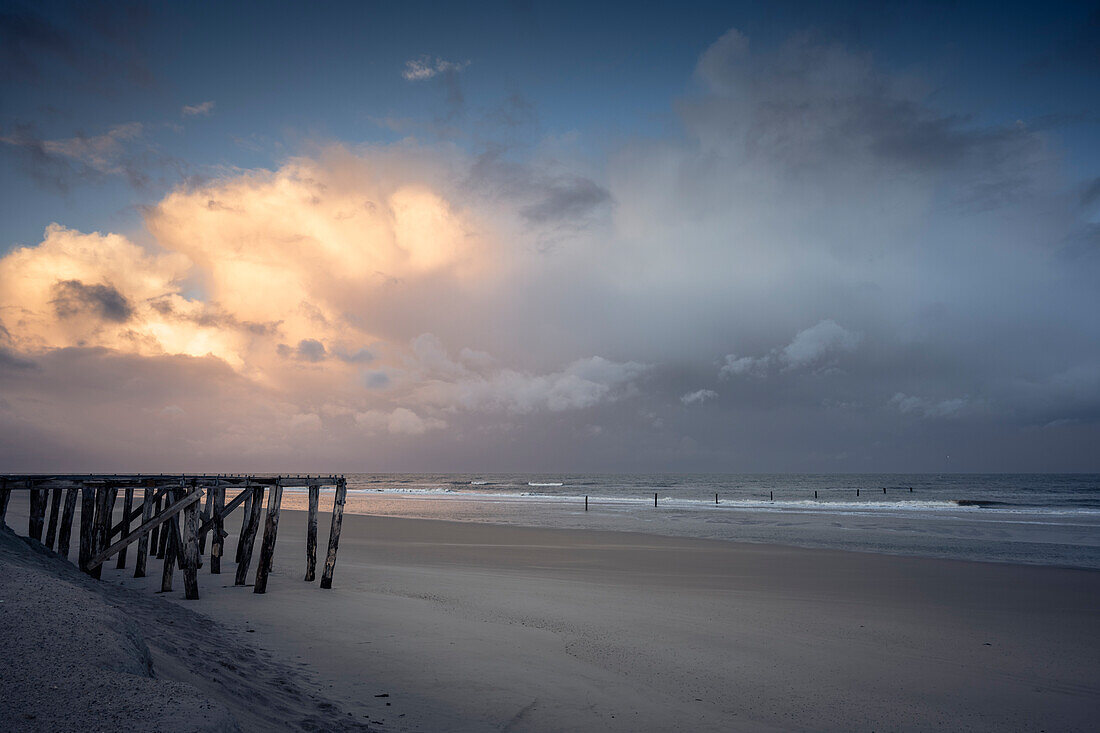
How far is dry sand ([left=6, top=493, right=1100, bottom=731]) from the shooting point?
6.71 metres

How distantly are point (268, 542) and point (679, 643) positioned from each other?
841 centimetres

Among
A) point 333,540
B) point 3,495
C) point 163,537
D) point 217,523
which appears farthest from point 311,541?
point 3,495

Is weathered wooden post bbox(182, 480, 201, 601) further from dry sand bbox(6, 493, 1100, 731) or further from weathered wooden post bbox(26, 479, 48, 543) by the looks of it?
weathered wooden post bbox(26, 479, 48, 543)

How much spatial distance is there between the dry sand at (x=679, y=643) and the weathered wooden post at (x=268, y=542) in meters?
0.60

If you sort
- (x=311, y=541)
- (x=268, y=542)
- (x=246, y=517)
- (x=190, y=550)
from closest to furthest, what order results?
(x=190, y=550)
(x=268, y=542)
(x=246, y=517)
(x=311, y=541)

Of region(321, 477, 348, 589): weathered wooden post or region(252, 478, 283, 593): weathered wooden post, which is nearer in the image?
region(252, 478, 283, 593): weathered wooden post

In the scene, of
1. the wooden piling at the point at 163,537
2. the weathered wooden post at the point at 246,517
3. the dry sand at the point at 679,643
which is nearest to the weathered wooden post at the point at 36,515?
the dry sand at the point at 679,643

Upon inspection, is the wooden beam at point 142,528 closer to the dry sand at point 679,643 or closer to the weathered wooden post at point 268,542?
the dry sand at point 679,643

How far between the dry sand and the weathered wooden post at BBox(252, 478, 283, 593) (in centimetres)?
60

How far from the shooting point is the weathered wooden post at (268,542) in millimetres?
11852

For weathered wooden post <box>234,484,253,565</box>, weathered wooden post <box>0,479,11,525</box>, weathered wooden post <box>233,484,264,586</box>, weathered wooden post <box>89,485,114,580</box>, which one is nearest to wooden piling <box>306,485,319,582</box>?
weathered wooden post <box>233,484,264,586</box>

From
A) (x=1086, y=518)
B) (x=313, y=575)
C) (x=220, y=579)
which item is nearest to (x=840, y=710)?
(x=313, y=575)

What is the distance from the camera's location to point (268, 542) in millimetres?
12156

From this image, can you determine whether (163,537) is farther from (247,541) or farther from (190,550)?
(190,550)
